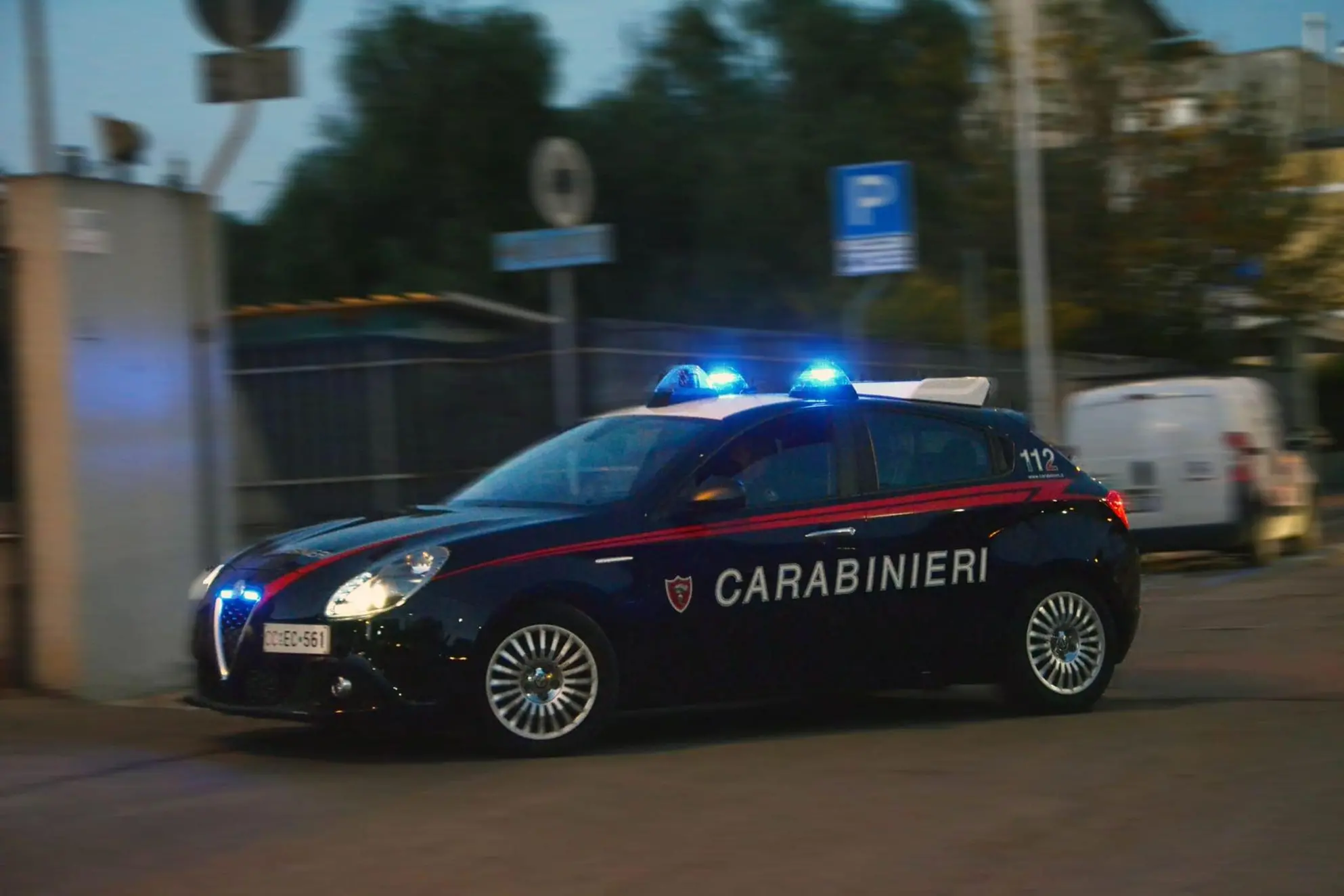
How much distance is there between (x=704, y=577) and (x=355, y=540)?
1.45 meters

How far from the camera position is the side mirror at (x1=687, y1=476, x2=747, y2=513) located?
8.23m

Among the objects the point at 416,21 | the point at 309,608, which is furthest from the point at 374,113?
the point at 309,608

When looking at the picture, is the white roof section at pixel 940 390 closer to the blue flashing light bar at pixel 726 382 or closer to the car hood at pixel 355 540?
the blue flashing light bar at pixel 726 382

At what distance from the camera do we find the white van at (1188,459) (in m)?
17.3

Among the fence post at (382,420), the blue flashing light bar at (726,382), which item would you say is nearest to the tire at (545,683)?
the blue flashing light bar at (726,382)

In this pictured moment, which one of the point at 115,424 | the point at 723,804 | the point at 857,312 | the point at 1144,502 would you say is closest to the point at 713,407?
the point at 723,804

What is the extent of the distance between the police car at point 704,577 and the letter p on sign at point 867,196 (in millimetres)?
4462

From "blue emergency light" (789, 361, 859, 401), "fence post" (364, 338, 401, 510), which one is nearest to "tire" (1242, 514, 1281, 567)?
"fence post" (364, 338, 401, 510)

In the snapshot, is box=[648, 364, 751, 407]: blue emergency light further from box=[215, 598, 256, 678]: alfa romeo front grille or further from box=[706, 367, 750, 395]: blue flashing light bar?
box=[215, 598, 256, 678]: alfa romeo front grille

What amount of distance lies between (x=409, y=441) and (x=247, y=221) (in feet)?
84.5

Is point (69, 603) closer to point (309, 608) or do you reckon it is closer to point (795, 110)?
point (309, 608)

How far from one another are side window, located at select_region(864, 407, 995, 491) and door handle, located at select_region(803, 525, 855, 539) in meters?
0.32

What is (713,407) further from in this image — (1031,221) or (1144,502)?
(1031,221)

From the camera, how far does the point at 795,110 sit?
44375mm
